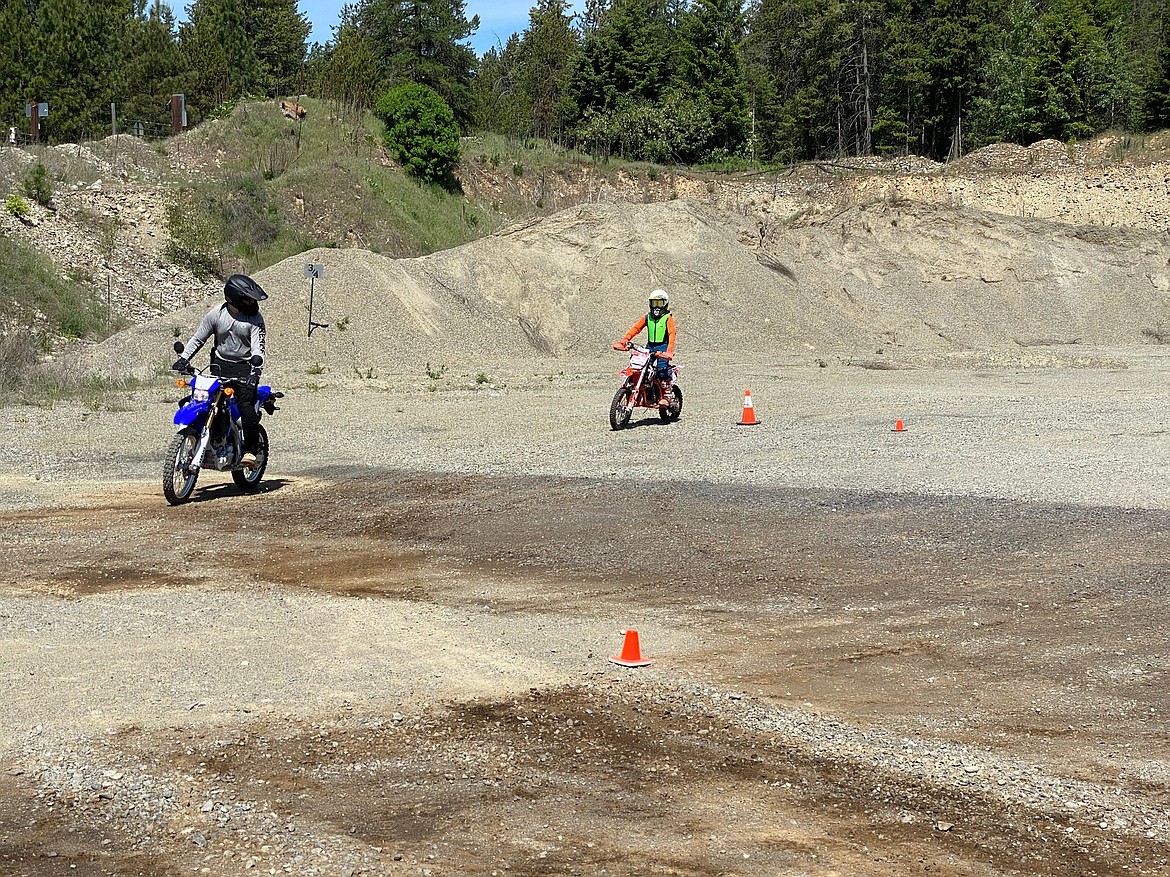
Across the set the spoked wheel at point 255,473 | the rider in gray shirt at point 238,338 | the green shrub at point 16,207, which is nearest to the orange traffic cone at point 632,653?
the rider in gray shirt at point 238,338

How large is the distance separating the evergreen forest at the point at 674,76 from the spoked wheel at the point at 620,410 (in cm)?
4526

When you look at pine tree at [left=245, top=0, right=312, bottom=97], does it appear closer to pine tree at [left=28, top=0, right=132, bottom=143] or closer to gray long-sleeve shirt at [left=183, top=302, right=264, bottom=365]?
pine tree at [left=28, top=0, right=132, bottom=143]

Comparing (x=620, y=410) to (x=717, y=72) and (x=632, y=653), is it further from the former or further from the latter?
(x=717, y=72)

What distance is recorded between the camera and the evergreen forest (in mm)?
63469

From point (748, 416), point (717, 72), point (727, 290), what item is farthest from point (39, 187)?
point (717, 72)

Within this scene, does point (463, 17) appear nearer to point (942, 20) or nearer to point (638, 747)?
point (942, 20)

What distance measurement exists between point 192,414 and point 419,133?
156 ft

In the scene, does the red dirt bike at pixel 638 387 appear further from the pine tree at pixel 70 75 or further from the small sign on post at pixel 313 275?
the pine tree at pixel 70 75

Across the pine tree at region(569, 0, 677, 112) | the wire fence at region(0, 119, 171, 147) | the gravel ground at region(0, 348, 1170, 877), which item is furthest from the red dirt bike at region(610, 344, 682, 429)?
the pine tree at region(569, 0, 677, 112)

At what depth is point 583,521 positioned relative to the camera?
1152 cm

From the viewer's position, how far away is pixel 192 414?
11969mm

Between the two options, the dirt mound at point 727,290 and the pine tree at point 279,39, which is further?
the pine tree at point 279,39

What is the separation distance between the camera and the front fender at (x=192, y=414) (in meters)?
11.9

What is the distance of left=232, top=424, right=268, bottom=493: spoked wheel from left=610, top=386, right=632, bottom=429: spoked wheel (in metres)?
6.40
